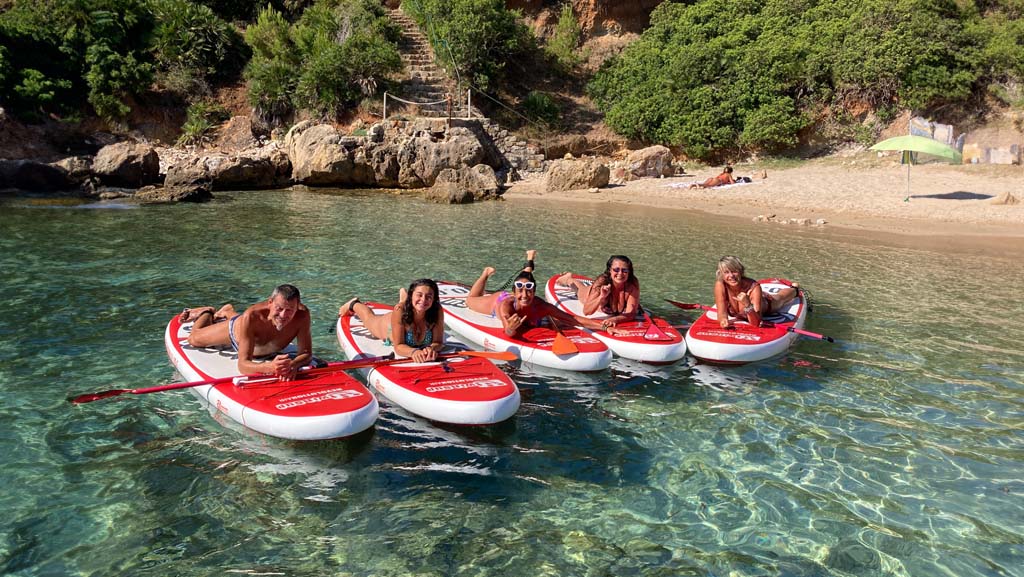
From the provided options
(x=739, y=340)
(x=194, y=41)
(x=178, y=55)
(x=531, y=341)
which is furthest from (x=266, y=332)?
(x=194, y=41)

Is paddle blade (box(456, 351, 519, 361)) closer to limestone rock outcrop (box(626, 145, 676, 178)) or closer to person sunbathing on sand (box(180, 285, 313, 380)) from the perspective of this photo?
person sunbathing on sand (box(180, 285, 313, 380))

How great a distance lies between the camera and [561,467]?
515cm

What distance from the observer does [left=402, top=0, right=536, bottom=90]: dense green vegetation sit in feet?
89.6

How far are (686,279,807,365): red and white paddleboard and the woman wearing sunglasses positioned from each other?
0.79 meters

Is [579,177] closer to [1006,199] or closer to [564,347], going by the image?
[1006,199]

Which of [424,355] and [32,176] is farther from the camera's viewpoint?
[32,176]

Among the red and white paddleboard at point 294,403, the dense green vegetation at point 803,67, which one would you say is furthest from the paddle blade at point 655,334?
the dense green vegetation at point 803,67

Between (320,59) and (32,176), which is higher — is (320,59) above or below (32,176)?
above

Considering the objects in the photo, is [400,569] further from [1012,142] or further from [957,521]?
[1012,142]

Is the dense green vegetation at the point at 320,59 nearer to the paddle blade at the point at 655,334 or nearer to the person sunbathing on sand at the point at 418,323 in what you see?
the paddle blade at the point at 655,334

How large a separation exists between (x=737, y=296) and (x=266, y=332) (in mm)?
5372

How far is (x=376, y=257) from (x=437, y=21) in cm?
1958

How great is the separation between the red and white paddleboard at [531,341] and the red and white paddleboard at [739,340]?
115 cm

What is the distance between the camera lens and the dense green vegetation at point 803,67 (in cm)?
2152
